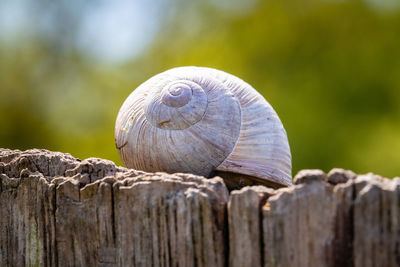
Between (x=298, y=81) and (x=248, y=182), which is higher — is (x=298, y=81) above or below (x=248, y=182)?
above

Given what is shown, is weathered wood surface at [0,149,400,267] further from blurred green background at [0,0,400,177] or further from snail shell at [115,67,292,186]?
blurred green background at [0,0,400,177]

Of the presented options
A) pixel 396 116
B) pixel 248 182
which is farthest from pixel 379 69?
pixel 248 182

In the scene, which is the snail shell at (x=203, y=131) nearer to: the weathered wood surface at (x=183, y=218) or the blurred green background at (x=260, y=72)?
the weathered wood surface at (x=183, y=218)

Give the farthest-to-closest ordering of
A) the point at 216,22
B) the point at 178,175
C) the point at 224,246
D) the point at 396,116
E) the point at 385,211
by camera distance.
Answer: the point at 216,22, the point at 396,116, the point at 178,175, the point at 224,246, the point at 385,211

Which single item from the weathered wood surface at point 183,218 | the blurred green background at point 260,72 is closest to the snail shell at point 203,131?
the weathered wood surface at point 183,218

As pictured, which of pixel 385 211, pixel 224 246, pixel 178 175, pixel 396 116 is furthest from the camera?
pixel 396 116

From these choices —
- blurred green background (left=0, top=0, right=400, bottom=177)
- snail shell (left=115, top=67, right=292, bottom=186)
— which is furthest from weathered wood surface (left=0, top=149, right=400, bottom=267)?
blurred green background (left=0, top=0, right=400, bottom=177)

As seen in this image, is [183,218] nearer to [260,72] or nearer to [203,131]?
[203,131]

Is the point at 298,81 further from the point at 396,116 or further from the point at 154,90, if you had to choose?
the point at 154,90
